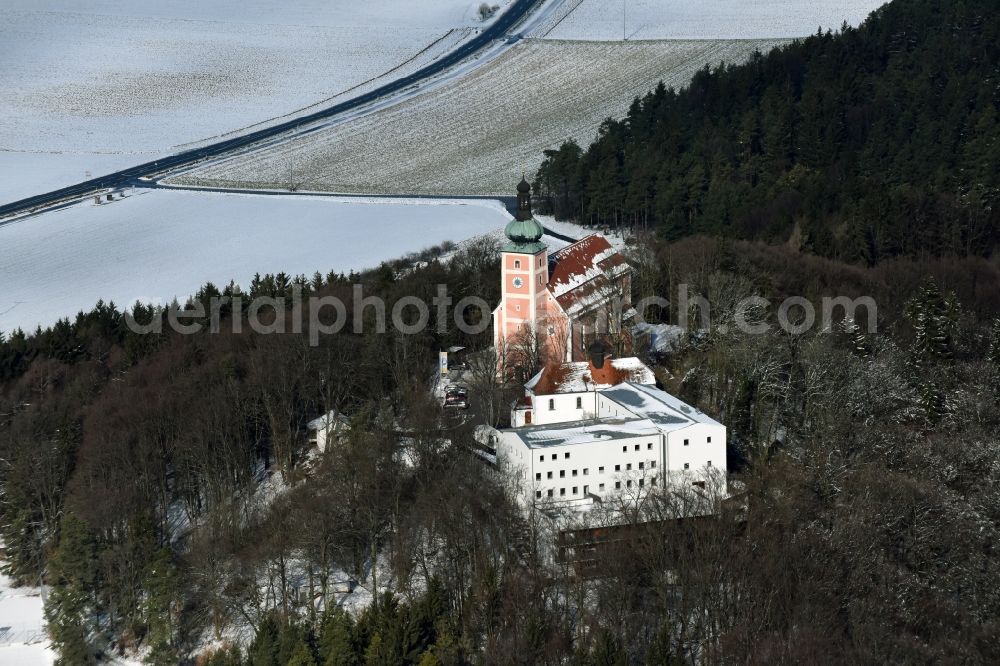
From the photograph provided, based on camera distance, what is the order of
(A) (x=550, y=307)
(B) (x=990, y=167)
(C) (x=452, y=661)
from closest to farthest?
(C) (x=452, y=661) < (A) (x=550, y=307) < (B) (x=990, y=167)

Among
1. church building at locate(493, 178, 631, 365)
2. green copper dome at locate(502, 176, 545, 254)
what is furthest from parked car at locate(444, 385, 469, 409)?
green copper dome at locate(502, 176, 545, 254)

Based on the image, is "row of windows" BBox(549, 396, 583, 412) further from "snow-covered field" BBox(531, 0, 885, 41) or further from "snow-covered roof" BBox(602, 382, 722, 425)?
"snow-covered field" BBox(531, 0, 885, 41)

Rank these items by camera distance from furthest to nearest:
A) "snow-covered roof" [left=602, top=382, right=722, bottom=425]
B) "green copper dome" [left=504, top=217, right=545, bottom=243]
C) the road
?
the road, "green copper dome" [left=504, top=217, right=545, bottom=243], "snow-covered roof" [left=602, top=382, right=722, bottom=425]

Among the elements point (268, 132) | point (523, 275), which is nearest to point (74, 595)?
point (523, 275)

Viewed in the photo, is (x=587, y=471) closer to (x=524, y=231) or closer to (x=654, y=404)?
(x=654, y=404)

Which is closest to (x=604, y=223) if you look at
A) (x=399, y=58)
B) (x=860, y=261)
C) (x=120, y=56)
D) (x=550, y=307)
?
(x=860, y=261)

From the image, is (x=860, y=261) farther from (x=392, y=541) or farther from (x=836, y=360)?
(x=392, y=541)

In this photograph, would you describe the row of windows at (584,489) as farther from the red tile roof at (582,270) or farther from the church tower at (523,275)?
the red tile roof at (582,270)
